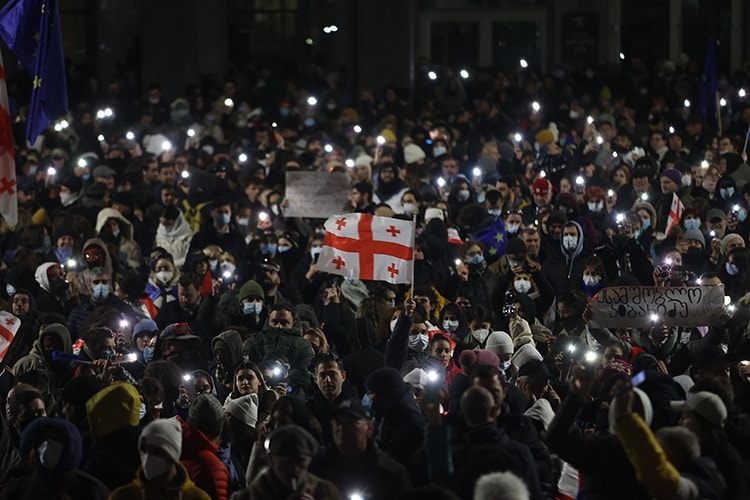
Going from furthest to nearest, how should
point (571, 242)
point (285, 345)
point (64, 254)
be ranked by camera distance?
point (64, 254), point (571, 242), point (285, 345)

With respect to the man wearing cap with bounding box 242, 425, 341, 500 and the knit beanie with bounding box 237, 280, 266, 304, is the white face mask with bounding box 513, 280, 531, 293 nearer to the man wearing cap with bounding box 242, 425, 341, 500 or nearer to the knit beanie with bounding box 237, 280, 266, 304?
the knit beanie with bounding box 237, 280, 266, 304

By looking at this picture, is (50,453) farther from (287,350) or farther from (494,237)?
(494,237)

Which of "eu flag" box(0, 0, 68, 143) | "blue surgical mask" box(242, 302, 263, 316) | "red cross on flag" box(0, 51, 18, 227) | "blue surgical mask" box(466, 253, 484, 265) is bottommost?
"blue surgical mask" box(242, 302, 263, 316)

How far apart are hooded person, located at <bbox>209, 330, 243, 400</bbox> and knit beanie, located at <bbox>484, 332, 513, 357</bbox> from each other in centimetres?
165

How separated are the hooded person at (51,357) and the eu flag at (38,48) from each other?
7.06 feet

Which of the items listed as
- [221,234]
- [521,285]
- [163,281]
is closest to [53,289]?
[163,281]

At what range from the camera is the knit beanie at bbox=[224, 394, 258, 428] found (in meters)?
8.76

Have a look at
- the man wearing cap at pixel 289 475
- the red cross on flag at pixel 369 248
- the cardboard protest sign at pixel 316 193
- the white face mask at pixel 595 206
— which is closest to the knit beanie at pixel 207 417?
the man wearing cap at pixel 289 475

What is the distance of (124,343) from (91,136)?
11.9 m

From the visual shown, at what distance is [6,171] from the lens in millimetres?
10836

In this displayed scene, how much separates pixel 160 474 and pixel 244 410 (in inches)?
84.9

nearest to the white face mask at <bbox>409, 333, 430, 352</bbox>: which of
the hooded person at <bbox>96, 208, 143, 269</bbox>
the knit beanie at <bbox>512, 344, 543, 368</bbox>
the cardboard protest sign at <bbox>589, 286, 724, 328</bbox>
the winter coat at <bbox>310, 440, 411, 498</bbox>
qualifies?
the knit beanie at <bbox>512, 344, 543, 368</bbox>

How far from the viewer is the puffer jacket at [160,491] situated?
21.7ft

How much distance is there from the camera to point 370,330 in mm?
11195
